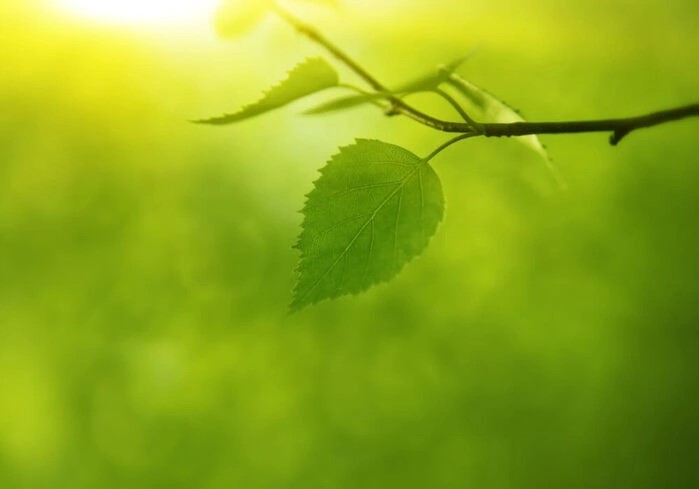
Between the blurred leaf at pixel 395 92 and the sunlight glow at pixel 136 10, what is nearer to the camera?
the blurred leaf at pixel 395 92

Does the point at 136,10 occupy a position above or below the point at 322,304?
above

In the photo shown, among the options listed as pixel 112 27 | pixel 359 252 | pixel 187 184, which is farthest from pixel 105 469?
pixel 359 252

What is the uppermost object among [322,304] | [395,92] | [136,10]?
[136,10]

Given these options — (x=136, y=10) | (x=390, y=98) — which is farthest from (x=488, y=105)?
(x=136, y=10)

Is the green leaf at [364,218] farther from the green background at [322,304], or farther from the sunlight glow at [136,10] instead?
the sunlight glow at [136,10]

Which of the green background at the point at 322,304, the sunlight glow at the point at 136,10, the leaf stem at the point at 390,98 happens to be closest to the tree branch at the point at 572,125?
the leaf stem at the point at 390,98

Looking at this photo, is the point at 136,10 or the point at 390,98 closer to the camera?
the point at 390,98

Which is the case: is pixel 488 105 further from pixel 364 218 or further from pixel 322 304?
pixel 322 304
